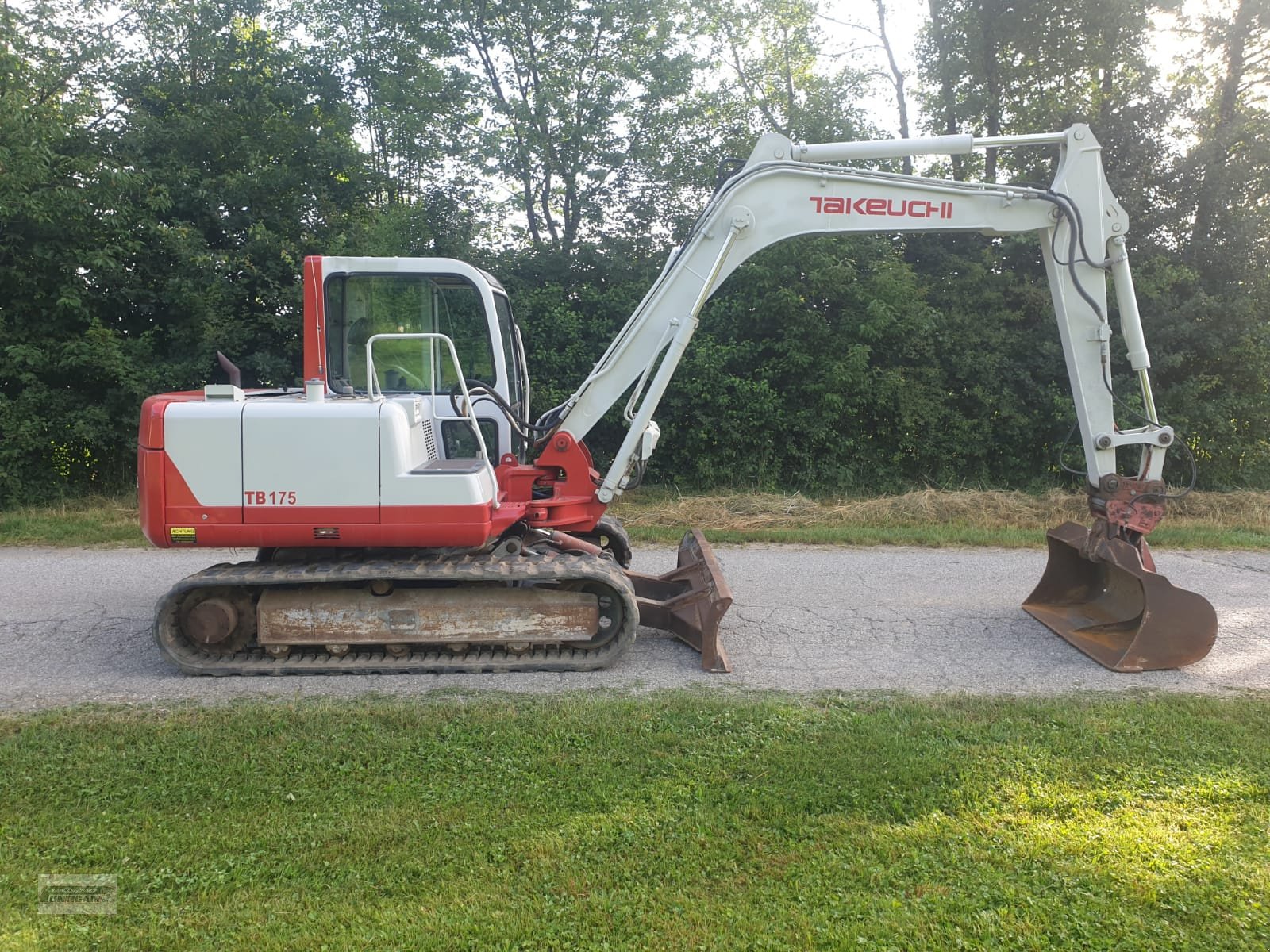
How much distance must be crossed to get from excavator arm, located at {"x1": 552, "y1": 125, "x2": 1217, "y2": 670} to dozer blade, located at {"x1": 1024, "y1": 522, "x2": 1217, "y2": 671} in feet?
0.08

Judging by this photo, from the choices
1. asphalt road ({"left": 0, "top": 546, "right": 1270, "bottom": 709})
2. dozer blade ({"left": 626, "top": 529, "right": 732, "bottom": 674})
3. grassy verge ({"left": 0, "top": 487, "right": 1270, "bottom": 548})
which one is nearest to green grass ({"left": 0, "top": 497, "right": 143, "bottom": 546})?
grassy verge ({"left": 0, "top": 487, "right": 1270, "bottom": 548})

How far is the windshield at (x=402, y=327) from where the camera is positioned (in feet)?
20.2

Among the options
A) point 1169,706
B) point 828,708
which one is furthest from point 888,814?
point 1169,706

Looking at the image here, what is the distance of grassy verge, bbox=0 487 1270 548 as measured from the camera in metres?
9.70

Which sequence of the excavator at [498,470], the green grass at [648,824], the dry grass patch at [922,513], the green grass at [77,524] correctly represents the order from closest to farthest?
the green grass at [648,824] → the excavator at [498,470] → the green grass at [77,524] → the dry grass patch at [922,513]

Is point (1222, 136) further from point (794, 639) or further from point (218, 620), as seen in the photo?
point (218, 620)

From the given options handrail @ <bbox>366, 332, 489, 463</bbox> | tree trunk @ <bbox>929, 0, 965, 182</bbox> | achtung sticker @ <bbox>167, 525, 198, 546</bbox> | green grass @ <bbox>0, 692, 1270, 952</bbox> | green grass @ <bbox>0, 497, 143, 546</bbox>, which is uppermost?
tree trunk @ <bbox>929, 0, 965, 182</bbox>

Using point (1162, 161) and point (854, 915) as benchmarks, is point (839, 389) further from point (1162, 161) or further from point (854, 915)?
point (854, 915)

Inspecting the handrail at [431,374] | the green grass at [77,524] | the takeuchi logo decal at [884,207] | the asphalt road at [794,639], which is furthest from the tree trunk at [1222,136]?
the green grass at [77,524]

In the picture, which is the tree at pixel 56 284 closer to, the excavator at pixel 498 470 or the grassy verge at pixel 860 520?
the grassy verge at pixel 860 520

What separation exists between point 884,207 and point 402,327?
3.40m

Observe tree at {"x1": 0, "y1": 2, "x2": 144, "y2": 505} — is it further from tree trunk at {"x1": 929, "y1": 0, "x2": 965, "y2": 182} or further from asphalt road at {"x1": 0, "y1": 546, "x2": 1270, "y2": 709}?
tree trunk at {"x1": 929, "y1": 0, "x2": 965, "y2": 182}

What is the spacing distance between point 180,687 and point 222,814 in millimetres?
1819

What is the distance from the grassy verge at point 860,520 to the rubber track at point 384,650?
440 cm
